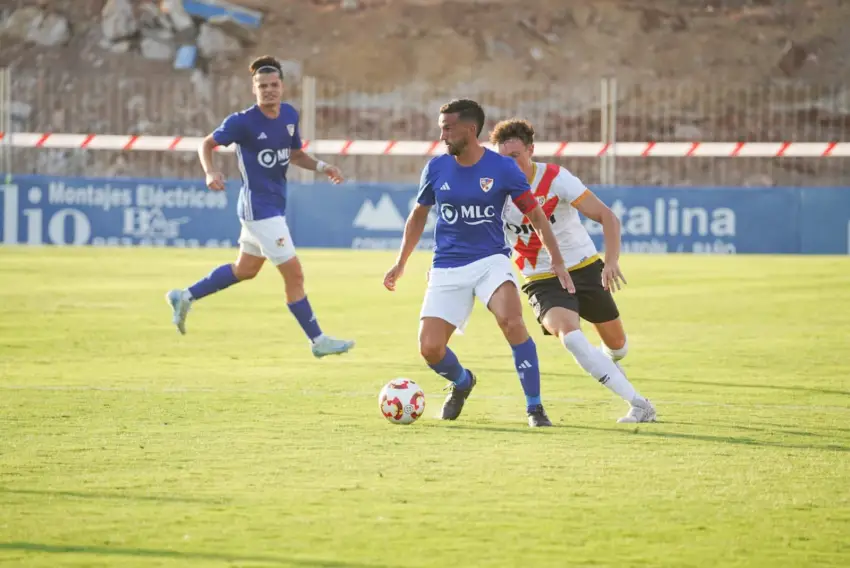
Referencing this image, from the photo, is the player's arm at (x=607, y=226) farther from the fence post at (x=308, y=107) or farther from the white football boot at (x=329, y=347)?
the fence post at (x=308, y=107)

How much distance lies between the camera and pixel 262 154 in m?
12.7

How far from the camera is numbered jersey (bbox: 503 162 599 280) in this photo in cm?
955

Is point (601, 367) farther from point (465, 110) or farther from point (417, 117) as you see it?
point (417, 117)

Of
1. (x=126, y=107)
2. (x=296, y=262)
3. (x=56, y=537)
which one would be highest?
(x=126, y=107)

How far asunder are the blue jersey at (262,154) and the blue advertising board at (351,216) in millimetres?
Result: 14191

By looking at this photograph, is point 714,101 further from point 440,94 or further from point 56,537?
point 56,537

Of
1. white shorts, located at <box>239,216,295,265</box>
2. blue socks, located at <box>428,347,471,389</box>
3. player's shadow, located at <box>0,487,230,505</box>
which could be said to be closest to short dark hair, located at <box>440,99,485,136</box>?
blue socks, located at <box>428,347,471,389</box>

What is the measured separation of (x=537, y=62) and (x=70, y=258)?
21.9 m

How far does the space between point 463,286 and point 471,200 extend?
48 cm

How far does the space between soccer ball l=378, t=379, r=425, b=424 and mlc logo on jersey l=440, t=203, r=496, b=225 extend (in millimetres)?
979

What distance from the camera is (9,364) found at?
39.2 ft

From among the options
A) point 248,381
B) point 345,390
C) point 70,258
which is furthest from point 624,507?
point 70,258

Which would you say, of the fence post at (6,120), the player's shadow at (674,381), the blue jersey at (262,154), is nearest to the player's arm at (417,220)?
the player's shadow at (674,381)

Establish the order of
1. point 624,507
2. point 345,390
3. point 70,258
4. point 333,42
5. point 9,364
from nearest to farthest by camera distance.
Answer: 1. point 624,507
2. point 345,390
3. point 9,364
4. point 70,258
5. point 333,42
